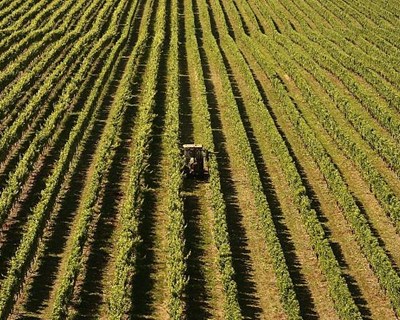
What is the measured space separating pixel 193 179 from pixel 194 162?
0.95 m

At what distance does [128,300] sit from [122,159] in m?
13.0

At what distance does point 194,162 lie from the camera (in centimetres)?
3262

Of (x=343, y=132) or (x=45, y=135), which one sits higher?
(x=45, y=135)

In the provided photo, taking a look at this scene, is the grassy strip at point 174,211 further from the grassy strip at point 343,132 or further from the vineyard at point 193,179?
the grassy strip at point 343,132

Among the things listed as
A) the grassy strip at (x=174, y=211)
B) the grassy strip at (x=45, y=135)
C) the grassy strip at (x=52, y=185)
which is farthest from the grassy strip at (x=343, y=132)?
the grassy strip at (x=45, y=135)

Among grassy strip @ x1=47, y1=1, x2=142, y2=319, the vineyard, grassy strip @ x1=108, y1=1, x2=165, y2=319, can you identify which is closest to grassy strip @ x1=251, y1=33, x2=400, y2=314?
the vineyard

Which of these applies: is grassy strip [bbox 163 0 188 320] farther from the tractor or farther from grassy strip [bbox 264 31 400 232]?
grassy strip [bbox 264 31 400 232]

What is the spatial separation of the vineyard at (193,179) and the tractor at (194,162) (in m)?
0.54

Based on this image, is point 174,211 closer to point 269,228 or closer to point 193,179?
point 269,228

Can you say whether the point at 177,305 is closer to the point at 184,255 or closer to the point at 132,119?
the point at 184,255

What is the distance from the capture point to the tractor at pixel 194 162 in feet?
107

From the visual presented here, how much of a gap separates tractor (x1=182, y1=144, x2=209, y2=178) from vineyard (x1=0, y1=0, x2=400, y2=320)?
541mm

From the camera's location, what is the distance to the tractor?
32.6 meters

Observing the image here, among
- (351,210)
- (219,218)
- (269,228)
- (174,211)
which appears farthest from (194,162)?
(351,210)
